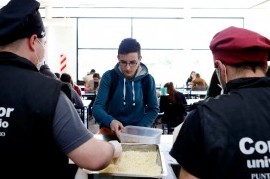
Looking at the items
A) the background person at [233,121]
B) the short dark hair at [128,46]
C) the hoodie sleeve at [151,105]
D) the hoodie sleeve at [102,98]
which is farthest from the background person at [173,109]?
the background person at [233,121]

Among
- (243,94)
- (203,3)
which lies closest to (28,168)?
(243,94)

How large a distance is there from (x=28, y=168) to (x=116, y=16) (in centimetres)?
1026

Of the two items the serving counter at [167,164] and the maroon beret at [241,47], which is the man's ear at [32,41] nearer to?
the serving counter at [167,164]

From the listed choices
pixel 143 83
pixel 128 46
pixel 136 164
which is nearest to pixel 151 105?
pixel 143 83

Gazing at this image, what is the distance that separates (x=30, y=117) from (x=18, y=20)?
1.15 feet

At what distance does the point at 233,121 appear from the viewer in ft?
3.47

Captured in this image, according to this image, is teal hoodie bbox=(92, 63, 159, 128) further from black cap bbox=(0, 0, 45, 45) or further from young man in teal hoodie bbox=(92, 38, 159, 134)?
black cap bbox=(0, 0, 45, 45)

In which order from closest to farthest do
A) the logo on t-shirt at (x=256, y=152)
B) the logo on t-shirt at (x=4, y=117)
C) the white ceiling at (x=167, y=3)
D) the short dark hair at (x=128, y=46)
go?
the logo on t-shirt at (x=256, y=152) → the logo on t-shirt at (x=4, y=117) → the short dark hair at (x=128, y=46) → the white ceiling at (x=167, y=3)

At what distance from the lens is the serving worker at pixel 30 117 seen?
1134 millimetres

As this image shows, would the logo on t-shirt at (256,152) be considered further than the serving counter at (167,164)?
No

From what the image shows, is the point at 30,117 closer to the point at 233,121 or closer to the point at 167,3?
the point at 233,121

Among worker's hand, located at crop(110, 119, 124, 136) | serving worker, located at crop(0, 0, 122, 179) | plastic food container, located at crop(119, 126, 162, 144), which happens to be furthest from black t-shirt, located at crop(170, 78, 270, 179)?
worker's hand, located at crop(110, 119, 124, 136)

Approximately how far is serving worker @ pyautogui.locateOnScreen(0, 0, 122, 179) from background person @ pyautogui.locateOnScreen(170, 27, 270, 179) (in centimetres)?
36

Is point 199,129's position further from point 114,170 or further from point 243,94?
point 114,170
